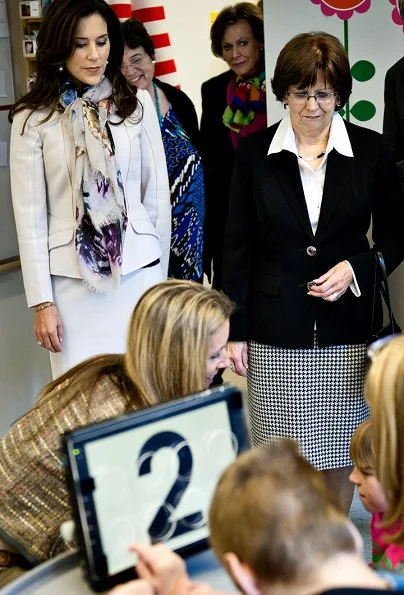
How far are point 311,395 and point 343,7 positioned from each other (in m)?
1.30

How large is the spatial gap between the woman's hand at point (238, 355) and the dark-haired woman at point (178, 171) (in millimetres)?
607

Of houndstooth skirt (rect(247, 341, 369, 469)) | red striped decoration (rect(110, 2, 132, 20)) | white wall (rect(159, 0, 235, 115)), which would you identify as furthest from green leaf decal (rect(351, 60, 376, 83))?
white wall (rect(159, 0, 235, 115))

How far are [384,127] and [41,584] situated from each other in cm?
201

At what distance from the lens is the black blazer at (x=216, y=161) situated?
394 centimetres

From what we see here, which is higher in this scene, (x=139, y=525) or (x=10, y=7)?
(x=10, y=7)

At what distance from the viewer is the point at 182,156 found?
3.38 metres

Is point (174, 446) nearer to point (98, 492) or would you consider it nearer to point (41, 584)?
point (98, 492)

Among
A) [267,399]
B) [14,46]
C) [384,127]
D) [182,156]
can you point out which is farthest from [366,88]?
[14,46]

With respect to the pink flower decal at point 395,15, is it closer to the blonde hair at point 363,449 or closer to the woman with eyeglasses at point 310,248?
the woman with eyeglasses at point 310,248

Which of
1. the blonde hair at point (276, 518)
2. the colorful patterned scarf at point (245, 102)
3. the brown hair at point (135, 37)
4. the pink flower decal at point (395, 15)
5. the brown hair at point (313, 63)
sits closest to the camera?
the blonde hair at point (276, 518)

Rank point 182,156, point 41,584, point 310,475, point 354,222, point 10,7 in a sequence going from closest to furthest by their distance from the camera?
point 310,475
point 41,584
point 354,222
point 182,156
point 10,7

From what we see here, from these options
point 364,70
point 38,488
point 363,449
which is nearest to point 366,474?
point 363,449

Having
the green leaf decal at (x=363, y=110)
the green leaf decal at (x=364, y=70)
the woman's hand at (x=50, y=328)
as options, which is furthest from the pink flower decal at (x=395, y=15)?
the woman's hand at (x=50, y=328)

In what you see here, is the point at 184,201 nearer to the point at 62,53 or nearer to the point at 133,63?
the point at 133,63
